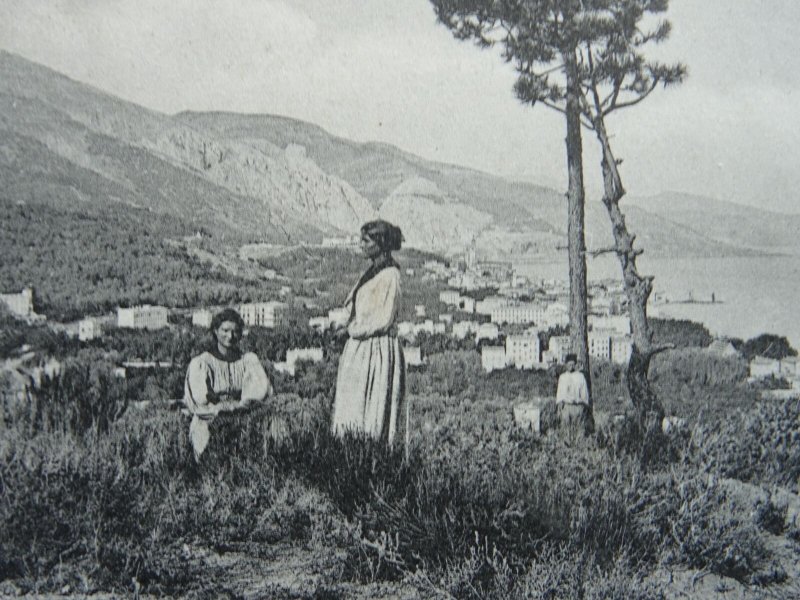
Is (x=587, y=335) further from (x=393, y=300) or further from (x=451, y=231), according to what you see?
(x=393, y=300)

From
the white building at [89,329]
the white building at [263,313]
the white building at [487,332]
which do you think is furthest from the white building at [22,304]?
the white building at [487,332]

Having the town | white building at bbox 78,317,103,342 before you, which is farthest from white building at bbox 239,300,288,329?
white building at bbox 78,317,103,342

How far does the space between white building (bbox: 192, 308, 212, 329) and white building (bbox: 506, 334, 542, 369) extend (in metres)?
2.49

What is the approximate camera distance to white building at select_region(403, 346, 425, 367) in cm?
570

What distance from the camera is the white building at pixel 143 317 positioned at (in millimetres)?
5367

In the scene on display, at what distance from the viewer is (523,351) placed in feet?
19.2

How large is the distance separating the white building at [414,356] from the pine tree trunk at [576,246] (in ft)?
4.45

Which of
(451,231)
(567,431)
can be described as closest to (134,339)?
(451,231)

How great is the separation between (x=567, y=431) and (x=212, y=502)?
117 inches

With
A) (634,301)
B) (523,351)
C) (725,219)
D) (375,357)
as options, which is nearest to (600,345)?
(634,301)

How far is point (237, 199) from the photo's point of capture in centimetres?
599

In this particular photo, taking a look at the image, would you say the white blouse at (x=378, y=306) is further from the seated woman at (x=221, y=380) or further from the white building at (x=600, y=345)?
the white building at (x=600, y=345)

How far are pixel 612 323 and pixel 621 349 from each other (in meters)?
0.25

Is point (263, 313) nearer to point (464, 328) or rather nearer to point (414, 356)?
point (414, 356)
